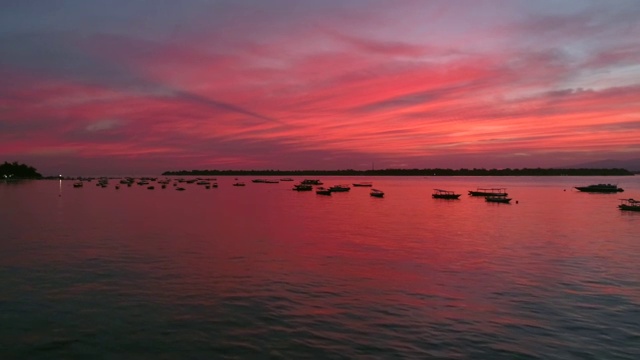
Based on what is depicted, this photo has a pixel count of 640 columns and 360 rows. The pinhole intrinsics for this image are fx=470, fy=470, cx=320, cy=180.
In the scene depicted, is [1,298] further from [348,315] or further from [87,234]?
[87,234]

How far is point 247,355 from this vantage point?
14.8 m

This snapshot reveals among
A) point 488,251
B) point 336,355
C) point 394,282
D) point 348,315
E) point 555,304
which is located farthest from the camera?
point 488,251

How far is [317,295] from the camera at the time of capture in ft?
72.1

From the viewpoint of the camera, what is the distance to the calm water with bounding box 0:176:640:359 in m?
15.6

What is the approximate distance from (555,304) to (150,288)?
18.8 metres

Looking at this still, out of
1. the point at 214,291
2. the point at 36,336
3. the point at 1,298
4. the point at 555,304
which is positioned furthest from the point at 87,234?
the point at 555,304

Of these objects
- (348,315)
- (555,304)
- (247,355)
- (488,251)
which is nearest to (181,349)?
(247,355)

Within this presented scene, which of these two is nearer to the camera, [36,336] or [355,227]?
[36,336]

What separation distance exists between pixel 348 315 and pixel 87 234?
3409cm

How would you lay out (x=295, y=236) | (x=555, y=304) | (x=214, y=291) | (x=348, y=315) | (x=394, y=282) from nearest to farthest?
(x=348, y=315)
(x=555, y=304)
(x=214, y=291)
(x=394, y=282)
(x=295, y=236)

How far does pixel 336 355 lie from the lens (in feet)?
48.5

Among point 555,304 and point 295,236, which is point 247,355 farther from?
point 295,236

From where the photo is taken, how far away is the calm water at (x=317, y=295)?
1565 cm

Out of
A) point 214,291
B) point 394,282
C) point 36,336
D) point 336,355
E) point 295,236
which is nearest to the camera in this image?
point 336,355
